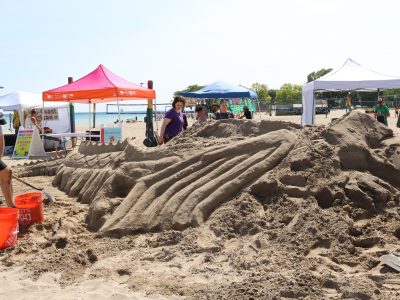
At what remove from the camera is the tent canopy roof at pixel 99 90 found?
1018cm

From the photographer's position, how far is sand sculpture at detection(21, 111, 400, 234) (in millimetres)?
4184

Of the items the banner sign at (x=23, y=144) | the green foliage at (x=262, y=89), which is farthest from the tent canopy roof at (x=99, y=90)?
the green foliage at (x=262, y=89)

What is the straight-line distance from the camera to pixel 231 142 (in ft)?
16.5

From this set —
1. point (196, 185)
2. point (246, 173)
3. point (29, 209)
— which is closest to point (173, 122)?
point (196, 185)

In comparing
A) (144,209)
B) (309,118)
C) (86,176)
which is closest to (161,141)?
(86,176)

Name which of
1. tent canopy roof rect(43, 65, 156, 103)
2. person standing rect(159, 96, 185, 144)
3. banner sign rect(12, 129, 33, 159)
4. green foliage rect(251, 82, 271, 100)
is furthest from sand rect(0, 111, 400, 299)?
green foliage rect(251, 82, 271, 100)

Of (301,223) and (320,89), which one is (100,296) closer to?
(301,223)

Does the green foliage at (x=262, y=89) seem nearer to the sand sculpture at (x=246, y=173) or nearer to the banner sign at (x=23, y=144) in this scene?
the banner sign at (x=23, y=144)

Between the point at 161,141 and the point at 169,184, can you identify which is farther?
the point at 161,141

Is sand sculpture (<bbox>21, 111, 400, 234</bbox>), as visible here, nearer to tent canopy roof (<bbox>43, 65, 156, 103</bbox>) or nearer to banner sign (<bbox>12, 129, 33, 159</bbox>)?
tent canopy roof (<bbox>43, 65, 156, 103</bbox>)

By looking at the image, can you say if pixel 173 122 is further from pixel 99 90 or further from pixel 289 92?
pixel 289 92

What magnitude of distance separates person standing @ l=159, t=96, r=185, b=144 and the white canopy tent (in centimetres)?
874

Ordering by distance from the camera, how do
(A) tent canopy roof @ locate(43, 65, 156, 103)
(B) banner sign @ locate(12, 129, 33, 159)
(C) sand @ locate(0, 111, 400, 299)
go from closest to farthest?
(C) sand @ locate(0, 111, 400, 299)
(A) tent canopy roof @ locate(43, 65, 156, 103)
(B) banner sign @ locate(12, 129, 33, 159)

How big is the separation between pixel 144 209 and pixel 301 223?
1.52 m
